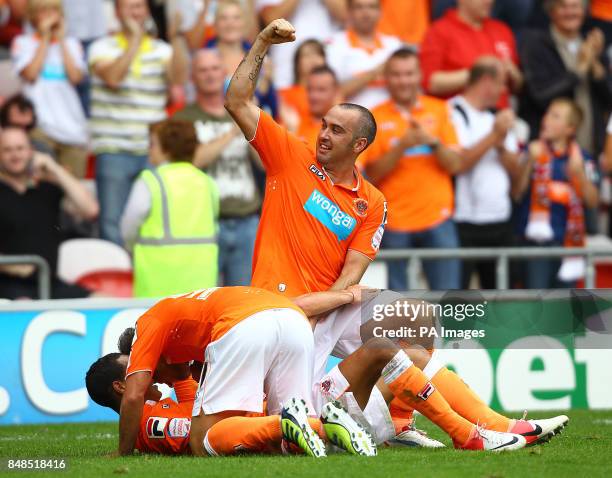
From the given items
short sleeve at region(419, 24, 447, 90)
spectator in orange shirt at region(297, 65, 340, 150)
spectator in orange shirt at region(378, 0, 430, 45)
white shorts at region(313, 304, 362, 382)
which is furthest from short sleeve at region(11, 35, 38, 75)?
white shorts at region(313, 304, 362, 382)

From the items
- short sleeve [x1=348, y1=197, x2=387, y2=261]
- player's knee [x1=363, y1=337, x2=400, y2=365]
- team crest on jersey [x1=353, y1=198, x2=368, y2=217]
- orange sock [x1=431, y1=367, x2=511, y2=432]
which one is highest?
team crest on jersey [x1=353, y1=198, x2=368, y2=217]

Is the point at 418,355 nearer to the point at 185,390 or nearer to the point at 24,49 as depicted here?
the point at 185,390

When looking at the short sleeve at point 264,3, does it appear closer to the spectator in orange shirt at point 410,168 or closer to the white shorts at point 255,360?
the spectator in orange shirt at point 410,168

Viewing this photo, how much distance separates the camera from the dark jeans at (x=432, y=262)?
12914mm

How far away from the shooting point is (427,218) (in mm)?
13375

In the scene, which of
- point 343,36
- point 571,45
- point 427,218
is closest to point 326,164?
point 427,218

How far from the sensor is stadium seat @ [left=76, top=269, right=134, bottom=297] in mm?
12883

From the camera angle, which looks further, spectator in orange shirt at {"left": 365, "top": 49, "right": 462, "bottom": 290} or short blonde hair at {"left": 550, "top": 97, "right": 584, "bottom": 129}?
short blonde hair at {"left": 550, "top": 97, "right": 584, "bottom": 129}

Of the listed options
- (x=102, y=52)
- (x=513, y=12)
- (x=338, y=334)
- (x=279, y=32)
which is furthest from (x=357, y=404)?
(x=513, y=12)

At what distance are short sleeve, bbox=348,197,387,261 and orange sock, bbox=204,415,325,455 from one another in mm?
1418

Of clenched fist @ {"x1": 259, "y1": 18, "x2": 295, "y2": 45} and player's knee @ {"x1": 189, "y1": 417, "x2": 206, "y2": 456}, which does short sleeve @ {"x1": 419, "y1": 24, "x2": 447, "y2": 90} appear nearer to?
clenched fist @ {"x1": 259, "y1": 18, "x2": 295, "y2": 45}

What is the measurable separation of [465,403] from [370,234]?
131 cm

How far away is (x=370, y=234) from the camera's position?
8.96 meters

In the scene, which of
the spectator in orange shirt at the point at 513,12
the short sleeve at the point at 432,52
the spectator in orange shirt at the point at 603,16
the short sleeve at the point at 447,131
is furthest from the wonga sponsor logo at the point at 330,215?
the spectator in orange shirt at the point at 603,16
